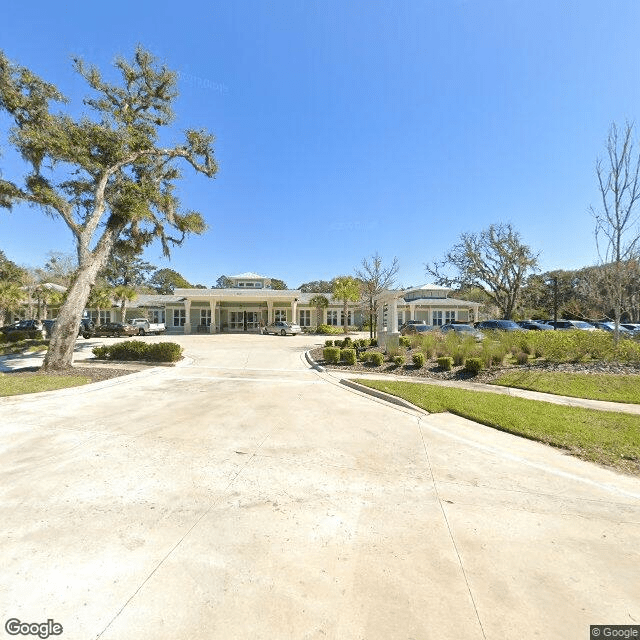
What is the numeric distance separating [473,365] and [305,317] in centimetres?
2836

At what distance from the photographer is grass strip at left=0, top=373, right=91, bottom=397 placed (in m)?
8.35

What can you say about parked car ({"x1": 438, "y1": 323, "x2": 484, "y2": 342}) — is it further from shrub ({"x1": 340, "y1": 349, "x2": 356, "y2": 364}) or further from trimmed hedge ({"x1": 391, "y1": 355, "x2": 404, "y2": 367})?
shrub ({"x1": 340, "y1": 349, "x2": 356, "y2": 364})

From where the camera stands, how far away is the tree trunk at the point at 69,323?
37.9 feet

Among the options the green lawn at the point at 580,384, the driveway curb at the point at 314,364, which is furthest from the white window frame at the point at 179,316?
the green lawn at the point at 580,384

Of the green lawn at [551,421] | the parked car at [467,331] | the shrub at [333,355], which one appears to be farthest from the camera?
the parked car at [467,331]

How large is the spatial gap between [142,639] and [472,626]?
→ 2.01 metres

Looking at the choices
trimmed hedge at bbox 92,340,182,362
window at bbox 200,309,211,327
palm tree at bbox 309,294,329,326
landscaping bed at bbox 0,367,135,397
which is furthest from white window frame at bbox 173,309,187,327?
landscaping bed at bbox 0,367,135,397

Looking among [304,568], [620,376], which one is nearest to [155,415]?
[304,568]

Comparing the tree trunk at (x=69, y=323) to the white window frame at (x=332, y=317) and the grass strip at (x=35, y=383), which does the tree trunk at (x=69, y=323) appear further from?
the white window frame at (x=332, y=317)

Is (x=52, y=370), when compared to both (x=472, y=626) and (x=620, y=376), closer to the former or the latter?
(x=472, y=626)

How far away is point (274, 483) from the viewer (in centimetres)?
393

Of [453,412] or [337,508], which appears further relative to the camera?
[453,412]

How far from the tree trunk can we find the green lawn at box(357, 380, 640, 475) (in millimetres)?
10995

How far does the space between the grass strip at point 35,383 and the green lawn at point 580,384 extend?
12677mm
